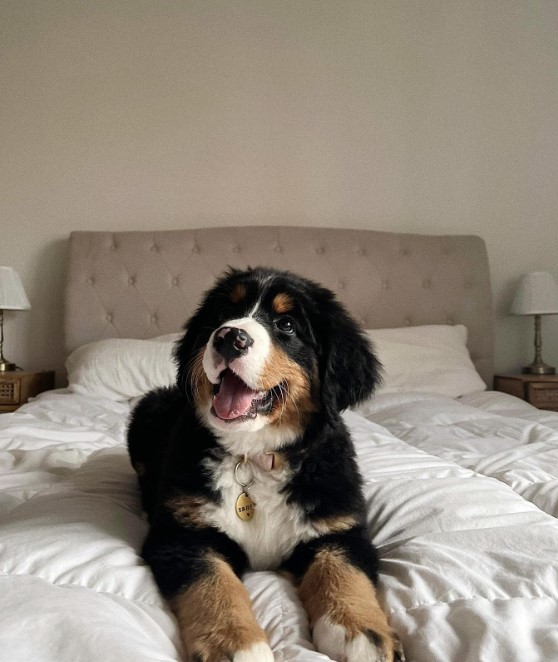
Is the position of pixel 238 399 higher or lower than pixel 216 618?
higher

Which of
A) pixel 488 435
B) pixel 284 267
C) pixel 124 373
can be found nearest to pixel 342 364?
pixel 488 435

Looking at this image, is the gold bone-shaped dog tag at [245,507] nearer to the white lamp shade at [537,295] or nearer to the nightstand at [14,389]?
the nightstand at [14,389]

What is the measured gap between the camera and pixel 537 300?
12.7ft

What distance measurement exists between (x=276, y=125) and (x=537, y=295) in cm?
223

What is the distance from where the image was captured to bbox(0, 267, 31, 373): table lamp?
360 centimetres

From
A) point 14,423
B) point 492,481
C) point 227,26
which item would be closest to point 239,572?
point 492,481

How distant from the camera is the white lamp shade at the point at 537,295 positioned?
384 centimetres

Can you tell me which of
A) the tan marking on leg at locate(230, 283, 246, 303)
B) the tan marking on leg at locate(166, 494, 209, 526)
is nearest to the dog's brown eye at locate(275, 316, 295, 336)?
the tan marking on leg at locate(230, 283, 246, 303)

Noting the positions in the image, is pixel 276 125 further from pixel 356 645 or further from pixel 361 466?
pixel 356 645

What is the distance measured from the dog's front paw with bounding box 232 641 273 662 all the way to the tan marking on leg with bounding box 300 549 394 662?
0.12 metres

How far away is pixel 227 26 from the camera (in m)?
4.13

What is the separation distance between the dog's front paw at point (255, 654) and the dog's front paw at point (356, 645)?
0.09 m

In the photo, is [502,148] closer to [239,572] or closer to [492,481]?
[492,481]

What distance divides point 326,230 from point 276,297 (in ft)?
9.23
